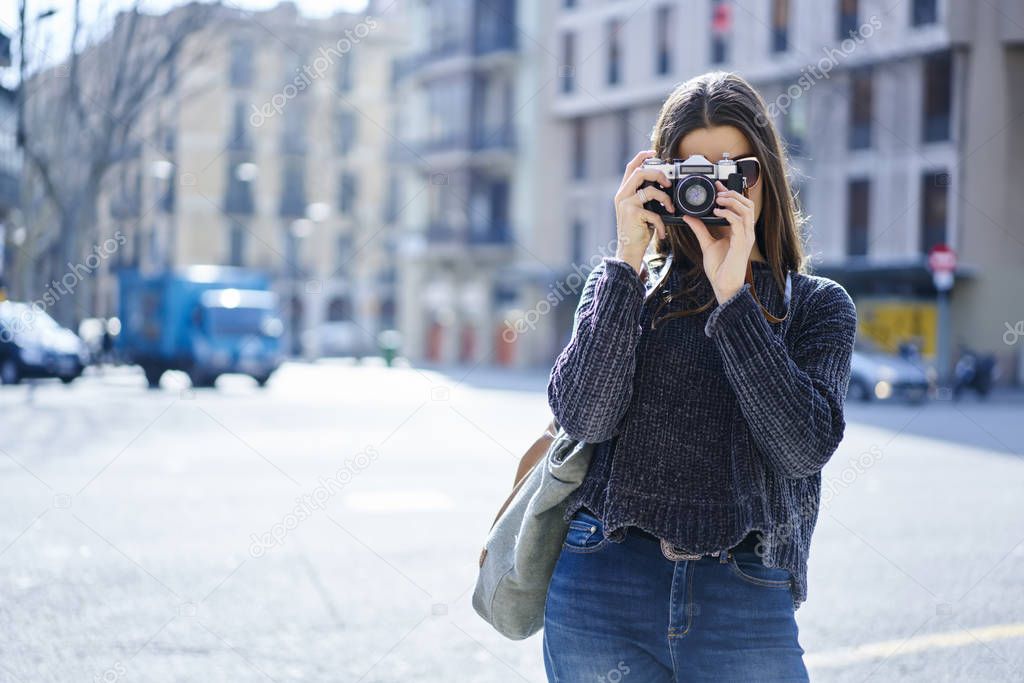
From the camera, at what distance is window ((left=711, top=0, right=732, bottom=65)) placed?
40.3 m

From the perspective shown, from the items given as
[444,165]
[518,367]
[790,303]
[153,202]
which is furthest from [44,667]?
[153,202]

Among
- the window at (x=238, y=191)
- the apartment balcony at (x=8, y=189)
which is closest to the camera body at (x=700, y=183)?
the apartment balcony at (x=8, y=189)

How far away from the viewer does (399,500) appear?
1038cm

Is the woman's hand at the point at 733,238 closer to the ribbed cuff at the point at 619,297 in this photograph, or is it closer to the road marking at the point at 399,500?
the ribbed cuff at the point at 619,297

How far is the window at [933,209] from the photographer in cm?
3500

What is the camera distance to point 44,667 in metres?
5.07

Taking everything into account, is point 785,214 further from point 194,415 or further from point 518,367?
point 518,367

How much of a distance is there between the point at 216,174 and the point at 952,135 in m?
45.2

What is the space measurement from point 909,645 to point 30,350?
26.4 m

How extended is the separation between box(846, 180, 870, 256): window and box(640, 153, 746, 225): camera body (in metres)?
36.3

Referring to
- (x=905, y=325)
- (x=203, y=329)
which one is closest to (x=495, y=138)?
(x=905, y=325)

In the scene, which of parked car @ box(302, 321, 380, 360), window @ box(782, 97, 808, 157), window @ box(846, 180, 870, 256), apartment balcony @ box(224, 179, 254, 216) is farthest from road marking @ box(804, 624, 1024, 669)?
apartment balcony @ box(224, 179, 254, 216)

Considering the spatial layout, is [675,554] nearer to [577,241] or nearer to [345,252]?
[577,241]

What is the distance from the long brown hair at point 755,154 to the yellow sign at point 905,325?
110 feet
